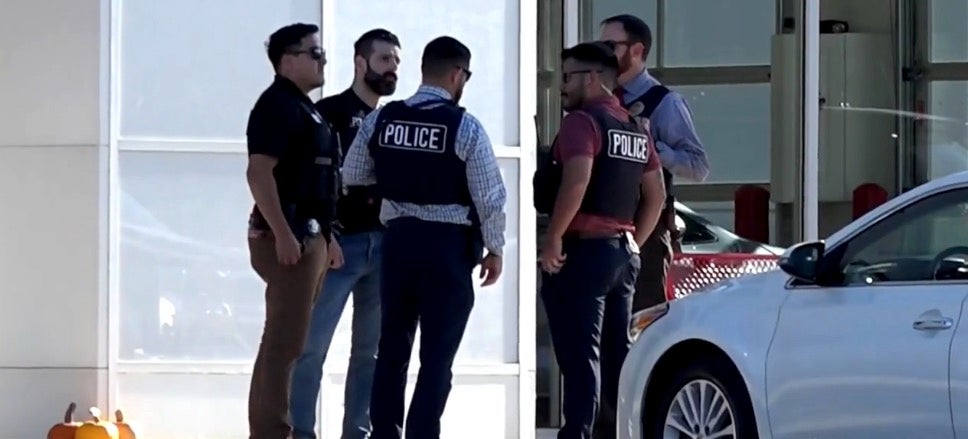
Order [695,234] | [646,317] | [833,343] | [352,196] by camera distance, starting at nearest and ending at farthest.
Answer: [833,343] < [646,317] < [352,196] < [695,234]

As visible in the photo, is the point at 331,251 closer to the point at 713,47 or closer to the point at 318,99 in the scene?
the point at 318,99

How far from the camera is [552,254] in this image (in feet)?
25.9

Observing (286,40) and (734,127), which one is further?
(734,127)

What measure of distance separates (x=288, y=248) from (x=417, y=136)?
2.44ft

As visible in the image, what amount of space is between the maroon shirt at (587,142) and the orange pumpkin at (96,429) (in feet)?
8.80

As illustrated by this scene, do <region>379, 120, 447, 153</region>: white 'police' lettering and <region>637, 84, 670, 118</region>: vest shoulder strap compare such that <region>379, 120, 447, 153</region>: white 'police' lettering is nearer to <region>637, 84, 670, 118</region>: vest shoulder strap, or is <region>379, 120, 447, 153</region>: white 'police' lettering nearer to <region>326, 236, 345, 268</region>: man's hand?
<region>326, 236, 345, 268</region>: man's hand

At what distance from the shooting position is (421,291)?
7574mm

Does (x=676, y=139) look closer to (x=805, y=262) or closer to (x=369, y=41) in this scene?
(x=369, y=41)

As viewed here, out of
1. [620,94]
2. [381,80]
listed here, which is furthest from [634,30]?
[381,80]

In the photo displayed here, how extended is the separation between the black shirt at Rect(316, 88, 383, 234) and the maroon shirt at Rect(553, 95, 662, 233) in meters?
0.99

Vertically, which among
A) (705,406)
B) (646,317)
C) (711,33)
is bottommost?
(705,406)

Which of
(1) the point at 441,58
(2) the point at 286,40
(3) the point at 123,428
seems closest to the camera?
(1) the point at 441,58

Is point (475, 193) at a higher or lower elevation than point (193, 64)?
lower

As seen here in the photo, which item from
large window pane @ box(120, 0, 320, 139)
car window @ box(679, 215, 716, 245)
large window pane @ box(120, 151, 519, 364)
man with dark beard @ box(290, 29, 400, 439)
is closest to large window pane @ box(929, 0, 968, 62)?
car window @ box(679, 215, 716, 245)
